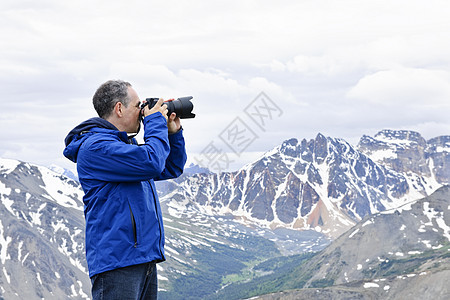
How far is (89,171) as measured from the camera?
25.9ft

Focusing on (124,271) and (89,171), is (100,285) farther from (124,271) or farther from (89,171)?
(89,171)

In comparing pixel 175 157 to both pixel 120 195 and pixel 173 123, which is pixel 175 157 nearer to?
pixel 173 123

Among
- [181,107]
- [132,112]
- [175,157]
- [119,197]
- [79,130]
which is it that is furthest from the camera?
[175,157]

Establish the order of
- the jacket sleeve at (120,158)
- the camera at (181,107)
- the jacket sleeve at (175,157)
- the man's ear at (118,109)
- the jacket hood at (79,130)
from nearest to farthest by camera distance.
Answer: the jacket sleeve at (120,158) → the jacket hood at (79,130) → the man's ear at (118,109) → the camera at (181,107) → the jacket sleeve at (175,157)

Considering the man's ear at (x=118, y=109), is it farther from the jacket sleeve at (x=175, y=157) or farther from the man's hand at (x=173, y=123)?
the jacket sleeve at (x=175, y=157)

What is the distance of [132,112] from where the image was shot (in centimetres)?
836

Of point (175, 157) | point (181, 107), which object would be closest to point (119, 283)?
point (175, 157)

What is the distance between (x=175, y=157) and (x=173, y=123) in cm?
66

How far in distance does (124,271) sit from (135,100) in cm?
249

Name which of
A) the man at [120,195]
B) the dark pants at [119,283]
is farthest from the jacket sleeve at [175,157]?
the dark pants at [119,283]

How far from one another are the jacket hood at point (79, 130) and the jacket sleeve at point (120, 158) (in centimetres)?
21

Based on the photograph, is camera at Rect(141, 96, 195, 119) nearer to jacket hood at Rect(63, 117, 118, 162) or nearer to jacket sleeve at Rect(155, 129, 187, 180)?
jacket sleeve at Rect(155, 129, 187, 180)

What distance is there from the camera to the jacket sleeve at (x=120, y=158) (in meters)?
7.62

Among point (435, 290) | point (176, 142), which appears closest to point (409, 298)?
point (435, 290)
